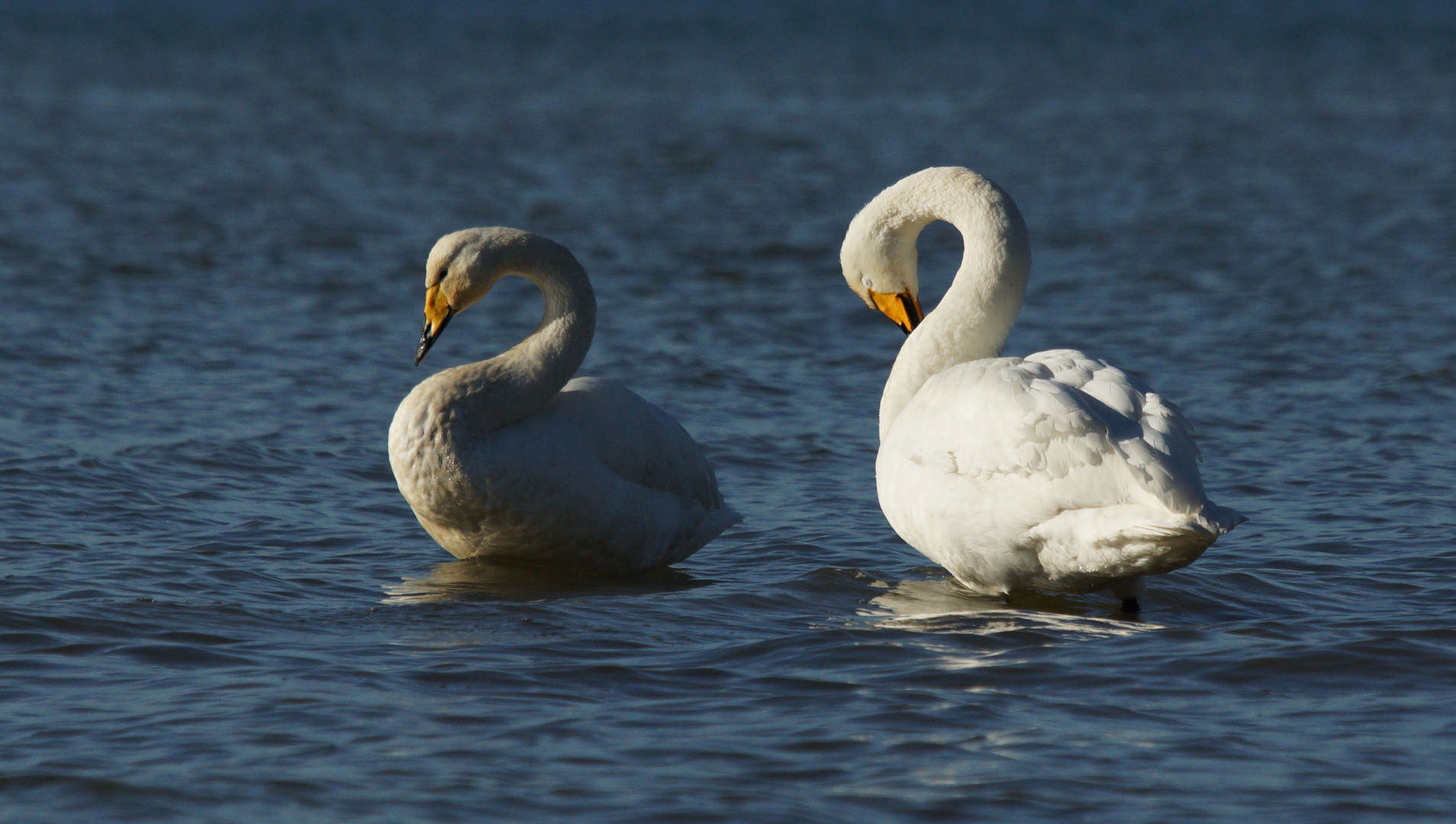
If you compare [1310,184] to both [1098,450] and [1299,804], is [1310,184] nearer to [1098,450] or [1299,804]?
[1098,450]

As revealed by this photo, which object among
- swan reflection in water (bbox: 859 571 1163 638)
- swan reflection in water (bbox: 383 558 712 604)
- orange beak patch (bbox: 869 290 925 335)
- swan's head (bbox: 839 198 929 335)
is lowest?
swan reflection in water (bbox: 383 558 712 604)

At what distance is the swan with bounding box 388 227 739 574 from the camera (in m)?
6.77

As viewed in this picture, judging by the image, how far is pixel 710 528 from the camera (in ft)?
24.1

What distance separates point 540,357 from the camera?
277 inches

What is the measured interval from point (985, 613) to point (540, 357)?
6.64ft

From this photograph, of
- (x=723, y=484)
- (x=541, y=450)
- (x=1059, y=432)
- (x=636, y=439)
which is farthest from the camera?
(x=723, y=484)

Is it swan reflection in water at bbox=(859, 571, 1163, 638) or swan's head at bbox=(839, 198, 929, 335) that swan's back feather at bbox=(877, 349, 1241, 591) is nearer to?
swan reflection in water at bbox=(859, 571, 1163, 638)

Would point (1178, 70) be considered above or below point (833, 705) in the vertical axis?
above

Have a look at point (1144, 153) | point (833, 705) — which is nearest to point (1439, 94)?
point (1144, 153)

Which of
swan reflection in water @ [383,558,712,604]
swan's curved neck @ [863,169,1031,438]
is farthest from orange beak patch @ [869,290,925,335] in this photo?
swan reflection in water @ [383,558,712,604]

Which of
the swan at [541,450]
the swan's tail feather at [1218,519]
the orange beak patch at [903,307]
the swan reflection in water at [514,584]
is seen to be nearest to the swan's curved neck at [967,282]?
the orange beak patch at [903,307]

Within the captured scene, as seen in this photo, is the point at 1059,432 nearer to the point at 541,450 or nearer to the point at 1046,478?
the point at 1046,478

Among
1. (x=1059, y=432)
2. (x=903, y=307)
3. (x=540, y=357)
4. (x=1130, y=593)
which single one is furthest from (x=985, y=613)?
(x=540, y=357)

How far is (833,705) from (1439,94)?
25.9 meters
